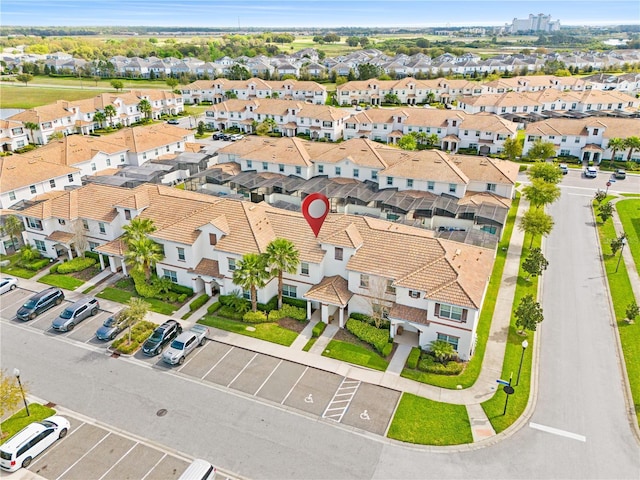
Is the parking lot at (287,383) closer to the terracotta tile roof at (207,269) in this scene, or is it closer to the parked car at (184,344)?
the parked car at (184,344)

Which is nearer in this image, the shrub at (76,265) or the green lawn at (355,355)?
the green lawn at (355,355)

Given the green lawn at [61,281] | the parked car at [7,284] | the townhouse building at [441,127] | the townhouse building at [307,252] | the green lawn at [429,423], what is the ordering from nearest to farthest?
the green lawn at [429,423]
the townhouse building at [307,252]
the parked car at [7,284]
the green lawn at [61,281]
the townhouse building at [441,127]

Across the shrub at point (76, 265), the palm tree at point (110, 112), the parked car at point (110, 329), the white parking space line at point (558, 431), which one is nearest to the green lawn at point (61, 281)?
the shrub at point (76, 265)

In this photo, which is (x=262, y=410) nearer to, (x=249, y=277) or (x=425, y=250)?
(x=249, y=277)

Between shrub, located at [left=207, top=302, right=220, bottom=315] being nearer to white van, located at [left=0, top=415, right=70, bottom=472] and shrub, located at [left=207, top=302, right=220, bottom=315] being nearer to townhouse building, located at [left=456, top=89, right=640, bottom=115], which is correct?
white van, located at [left=0, top=415, right=70, bottom=472]

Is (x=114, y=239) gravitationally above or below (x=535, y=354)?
above

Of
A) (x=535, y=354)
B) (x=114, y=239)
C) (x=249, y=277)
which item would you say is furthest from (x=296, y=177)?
(x=535, y=354)
